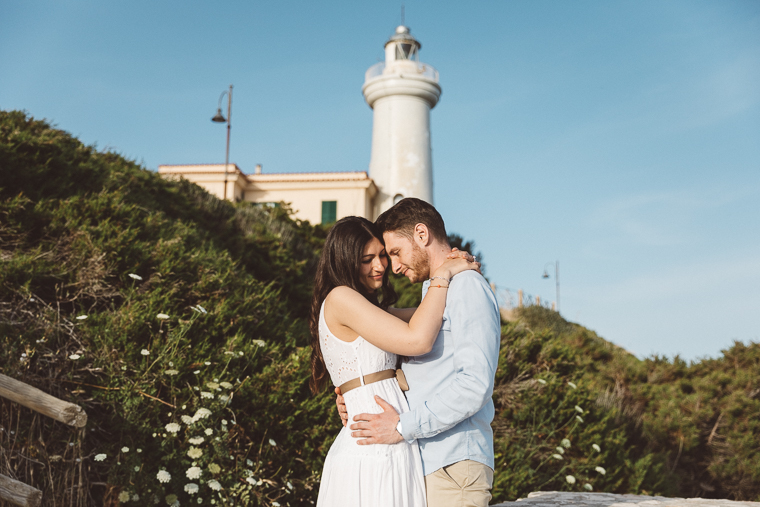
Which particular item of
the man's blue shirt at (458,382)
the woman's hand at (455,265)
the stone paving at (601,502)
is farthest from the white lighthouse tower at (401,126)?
the man's blue shirt at (458,382)

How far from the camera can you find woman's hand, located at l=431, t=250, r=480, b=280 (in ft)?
9.13

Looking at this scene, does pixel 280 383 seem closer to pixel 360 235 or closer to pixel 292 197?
pixel 360 235

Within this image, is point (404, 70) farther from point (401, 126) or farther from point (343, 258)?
point (343, 258)

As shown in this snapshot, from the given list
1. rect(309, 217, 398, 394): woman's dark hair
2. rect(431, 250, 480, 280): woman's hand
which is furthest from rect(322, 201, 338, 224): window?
rect(431, 250, 480, 280): woman's hand

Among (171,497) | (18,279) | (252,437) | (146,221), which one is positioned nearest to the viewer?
(171,497)

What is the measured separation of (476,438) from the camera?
8.67ft

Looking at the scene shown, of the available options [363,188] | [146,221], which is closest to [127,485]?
[146,221]

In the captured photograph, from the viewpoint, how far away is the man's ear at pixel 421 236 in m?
2.97

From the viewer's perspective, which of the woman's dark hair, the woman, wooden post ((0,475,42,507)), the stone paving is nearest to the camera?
the woman

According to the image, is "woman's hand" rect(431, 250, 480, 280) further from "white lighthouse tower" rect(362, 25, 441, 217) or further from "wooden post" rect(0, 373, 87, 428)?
"white lighthouse tower" rect(362, 25, 441, 217)

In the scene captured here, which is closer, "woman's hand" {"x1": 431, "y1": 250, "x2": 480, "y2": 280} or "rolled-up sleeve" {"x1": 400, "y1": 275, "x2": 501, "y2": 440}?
"rolled-up sleeve" {"x1": 400, "y1": 275, "x2": 501, "y2": 440}

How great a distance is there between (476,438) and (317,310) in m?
1.00

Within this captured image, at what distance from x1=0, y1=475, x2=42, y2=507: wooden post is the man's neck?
262 centimetres

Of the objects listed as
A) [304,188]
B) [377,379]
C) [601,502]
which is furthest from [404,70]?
[377,379]
